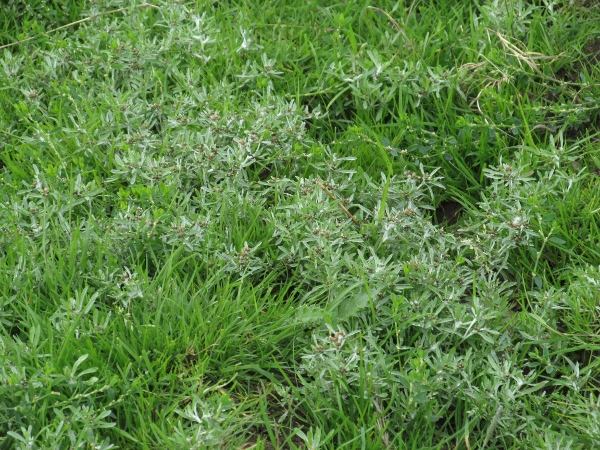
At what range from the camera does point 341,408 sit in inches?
120

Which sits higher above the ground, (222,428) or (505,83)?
(505,83)

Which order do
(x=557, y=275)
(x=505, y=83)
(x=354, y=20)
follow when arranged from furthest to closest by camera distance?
1. (x=354, y=20)
2. (x=505, y=83)
3. (x=557, y=275)

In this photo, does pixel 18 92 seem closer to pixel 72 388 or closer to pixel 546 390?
pixel 72 388

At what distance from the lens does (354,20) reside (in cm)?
495

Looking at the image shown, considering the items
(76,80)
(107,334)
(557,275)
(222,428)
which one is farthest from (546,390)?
(76,80)

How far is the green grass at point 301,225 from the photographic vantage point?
10.2 feet

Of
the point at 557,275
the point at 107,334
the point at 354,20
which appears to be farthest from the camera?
the point at 354,20

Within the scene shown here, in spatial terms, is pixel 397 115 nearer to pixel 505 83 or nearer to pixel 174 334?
pixel 505 83

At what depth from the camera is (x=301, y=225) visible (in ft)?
12.1

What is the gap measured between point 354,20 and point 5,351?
2.95m

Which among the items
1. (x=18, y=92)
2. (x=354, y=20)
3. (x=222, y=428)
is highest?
(x=354, y=20)

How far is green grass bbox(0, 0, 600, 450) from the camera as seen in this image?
122 inches

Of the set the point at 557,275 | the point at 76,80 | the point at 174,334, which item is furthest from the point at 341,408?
the point at 76,80

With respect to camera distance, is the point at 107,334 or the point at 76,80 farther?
the point at 76,80
